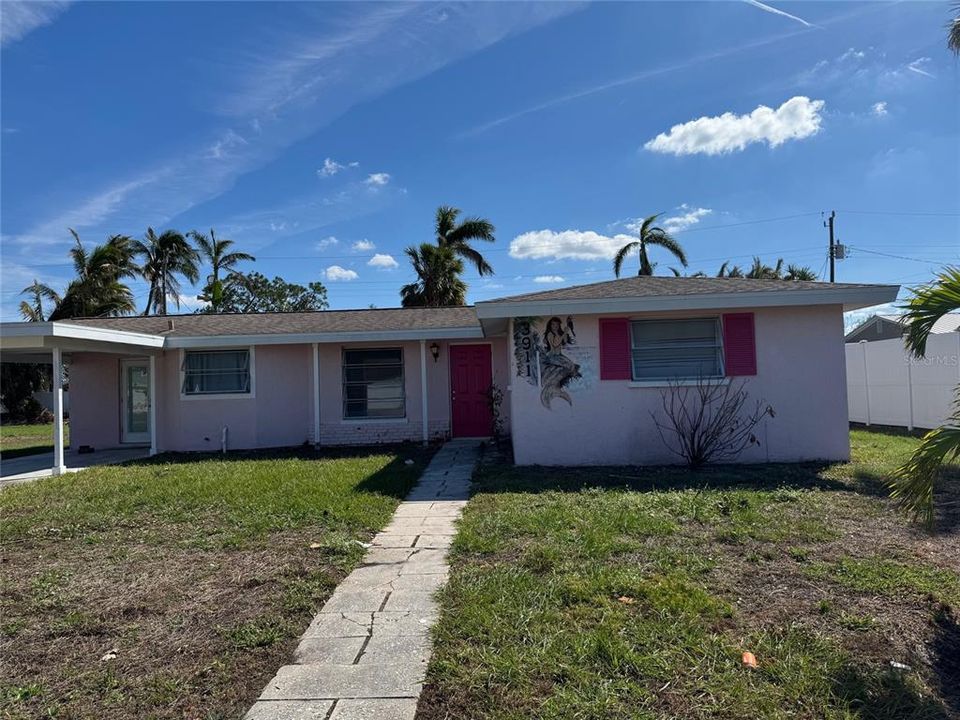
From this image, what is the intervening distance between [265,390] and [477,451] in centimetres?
505

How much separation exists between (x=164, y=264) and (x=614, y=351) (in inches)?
1009

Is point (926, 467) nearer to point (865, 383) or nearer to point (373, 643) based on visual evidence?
point (373, 643)

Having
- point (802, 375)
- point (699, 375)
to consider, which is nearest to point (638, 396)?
point (699, 375)

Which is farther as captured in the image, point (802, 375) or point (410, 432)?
point (410, 432)

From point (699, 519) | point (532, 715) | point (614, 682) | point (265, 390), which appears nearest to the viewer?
point (532, 715)

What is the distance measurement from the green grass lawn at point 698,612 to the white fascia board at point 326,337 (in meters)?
6.49

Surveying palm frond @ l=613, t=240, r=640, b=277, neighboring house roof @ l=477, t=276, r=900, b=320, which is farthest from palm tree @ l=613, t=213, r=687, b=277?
neighboring house roof @ l=477, t=276, r=900, b=320

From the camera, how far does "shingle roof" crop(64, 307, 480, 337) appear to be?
43.6 ft

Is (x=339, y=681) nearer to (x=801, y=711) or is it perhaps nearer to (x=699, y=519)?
(x=801, y=711)

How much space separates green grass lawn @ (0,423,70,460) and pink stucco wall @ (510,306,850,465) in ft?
40.6

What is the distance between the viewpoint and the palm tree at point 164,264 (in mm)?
28219

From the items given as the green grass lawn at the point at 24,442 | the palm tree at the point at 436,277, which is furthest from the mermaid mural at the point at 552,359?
the palm tree at the point at 436,277

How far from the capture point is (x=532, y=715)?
2.81m

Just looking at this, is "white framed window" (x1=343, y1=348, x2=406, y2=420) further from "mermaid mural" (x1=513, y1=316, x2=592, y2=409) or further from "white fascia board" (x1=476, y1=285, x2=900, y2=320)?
"white fascia board" (x1=476, y1=285, x2=900, y2=320)
